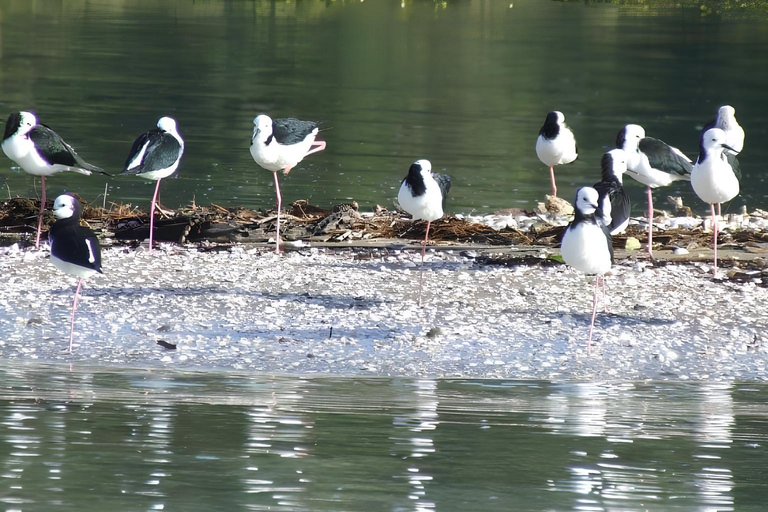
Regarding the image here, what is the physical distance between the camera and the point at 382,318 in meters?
8.81

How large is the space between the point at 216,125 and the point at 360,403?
51.0ft

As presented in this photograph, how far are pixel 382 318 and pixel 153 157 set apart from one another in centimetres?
341

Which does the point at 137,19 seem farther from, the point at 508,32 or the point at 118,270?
the point at 118,270

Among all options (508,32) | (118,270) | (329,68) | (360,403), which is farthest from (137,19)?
(360,403)

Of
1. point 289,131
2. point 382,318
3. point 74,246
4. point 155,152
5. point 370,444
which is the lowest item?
point 370,444

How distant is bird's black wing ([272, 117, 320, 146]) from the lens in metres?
11.6

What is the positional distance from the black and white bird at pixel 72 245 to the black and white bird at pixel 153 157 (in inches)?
102

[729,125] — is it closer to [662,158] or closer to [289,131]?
[662,158]

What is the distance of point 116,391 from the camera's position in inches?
273

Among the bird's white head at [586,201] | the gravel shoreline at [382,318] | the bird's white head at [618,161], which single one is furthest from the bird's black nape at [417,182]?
the bird's white head at [618,161]

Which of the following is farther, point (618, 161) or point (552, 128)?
point (552, 128)

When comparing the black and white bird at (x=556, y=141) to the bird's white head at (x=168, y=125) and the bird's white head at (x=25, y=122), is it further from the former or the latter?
the bird's white head at (x=25, y=122)

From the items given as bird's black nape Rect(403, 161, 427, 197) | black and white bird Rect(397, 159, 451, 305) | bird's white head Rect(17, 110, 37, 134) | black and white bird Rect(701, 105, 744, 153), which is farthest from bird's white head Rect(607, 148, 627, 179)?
bird's white head Rect(17, 110, 37, 134)

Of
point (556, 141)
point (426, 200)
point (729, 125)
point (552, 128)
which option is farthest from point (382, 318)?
point (552, 128)
